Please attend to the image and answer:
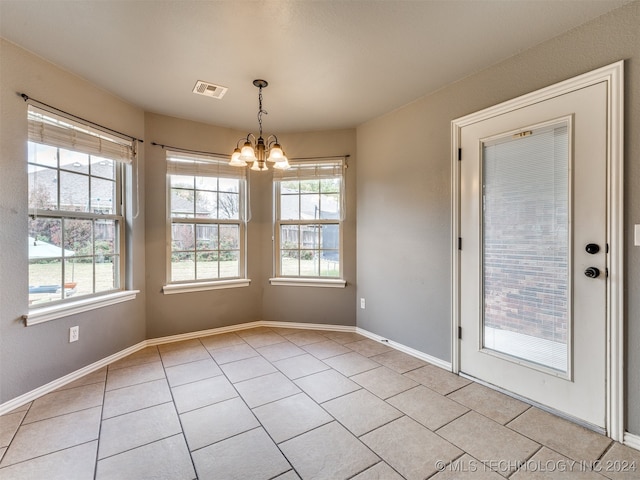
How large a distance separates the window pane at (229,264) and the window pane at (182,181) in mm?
899

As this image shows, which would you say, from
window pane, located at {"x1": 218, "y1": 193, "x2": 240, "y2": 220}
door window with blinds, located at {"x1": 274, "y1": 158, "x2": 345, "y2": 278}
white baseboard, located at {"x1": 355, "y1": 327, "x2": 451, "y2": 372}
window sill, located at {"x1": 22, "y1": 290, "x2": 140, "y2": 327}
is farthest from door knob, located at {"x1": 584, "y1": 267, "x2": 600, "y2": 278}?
window sill, located at {"x1": 22, "y1": 290, "x2": 140, "y2": 327}

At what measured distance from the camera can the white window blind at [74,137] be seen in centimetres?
226

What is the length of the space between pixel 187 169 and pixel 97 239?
3.80 ft

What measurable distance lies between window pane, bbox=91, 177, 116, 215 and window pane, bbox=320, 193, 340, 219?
2240 mm

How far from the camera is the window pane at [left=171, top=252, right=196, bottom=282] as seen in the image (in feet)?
11.2

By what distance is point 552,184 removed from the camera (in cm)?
202

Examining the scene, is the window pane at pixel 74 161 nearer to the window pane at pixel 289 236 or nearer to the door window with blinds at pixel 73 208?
the door window with blinds at pixel 73 208

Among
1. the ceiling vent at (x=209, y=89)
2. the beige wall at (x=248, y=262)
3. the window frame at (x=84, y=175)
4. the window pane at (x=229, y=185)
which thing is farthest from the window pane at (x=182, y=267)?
the ceiling vent at (x=209, y=89)

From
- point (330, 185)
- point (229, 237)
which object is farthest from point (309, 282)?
point (330, 185)

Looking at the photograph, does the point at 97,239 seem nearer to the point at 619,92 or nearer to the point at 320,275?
the point at 320,275

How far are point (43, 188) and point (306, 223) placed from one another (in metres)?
2.50

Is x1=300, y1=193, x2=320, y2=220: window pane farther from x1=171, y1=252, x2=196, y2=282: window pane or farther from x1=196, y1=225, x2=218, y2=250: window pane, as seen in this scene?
x1=171, y1=252, x2=196, y2=282: window pane

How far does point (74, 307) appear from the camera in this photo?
2.49 m

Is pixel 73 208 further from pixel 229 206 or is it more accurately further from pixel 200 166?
pixel 229 206
